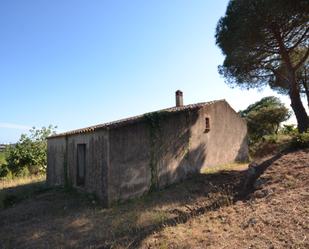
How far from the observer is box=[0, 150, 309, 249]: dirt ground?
7.41 m

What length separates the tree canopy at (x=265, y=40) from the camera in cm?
1615

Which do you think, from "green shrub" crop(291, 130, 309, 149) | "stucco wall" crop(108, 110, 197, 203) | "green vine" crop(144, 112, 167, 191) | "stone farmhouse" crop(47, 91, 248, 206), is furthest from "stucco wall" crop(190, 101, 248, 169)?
"green shrub" crop(291, 130, 309, 149)

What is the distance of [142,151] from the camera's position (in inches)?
526

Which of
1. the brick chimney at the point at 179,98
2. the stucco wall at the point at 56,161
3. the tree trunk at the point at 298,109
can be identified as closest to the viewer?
the stucco wall at the point at 56,161

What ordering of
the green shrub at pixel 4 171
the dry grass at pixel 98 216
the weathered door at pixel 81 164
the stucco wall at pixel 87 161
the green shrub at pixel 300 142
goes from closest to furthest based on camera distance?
the dry grass at pixel 98 216, the stucco wall at pixel 87 161, the green shrub at pixel 300 142, the weathered door at pixel 81 164, the green shrub at pixel 4 171

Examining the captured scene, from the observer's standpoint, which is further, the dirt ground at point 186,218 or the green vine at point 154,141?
the green vine at point 154,141

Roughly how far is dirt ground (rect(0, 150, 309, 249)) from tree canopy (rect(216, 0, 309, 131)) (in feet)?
22.3

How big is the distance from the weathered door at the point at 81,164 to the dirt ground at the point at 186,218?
4.01ft

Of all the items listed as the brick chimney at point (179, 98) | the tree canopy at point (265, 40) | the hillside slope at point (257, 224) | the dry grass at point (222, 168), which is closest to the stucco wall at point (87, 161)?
the hillside slope at point (257, 224)

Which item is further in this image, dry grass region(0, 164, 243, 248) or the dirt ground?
dry grass region(0, 164, 243, 248)

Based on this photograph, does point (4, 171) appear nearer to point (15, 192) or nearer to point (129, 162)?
point (15, 192)

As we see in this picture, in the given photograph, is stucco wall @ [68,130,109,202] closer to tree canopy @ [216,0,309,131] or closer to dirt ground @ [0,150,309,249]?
dirt ground @ [0,150,309,249]

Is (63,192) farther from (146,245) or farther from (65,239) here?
(146,245)

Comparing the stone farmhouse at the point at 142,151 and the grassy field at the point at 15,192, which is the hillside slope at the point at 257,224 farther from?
the grassy field at the point at 15,192
